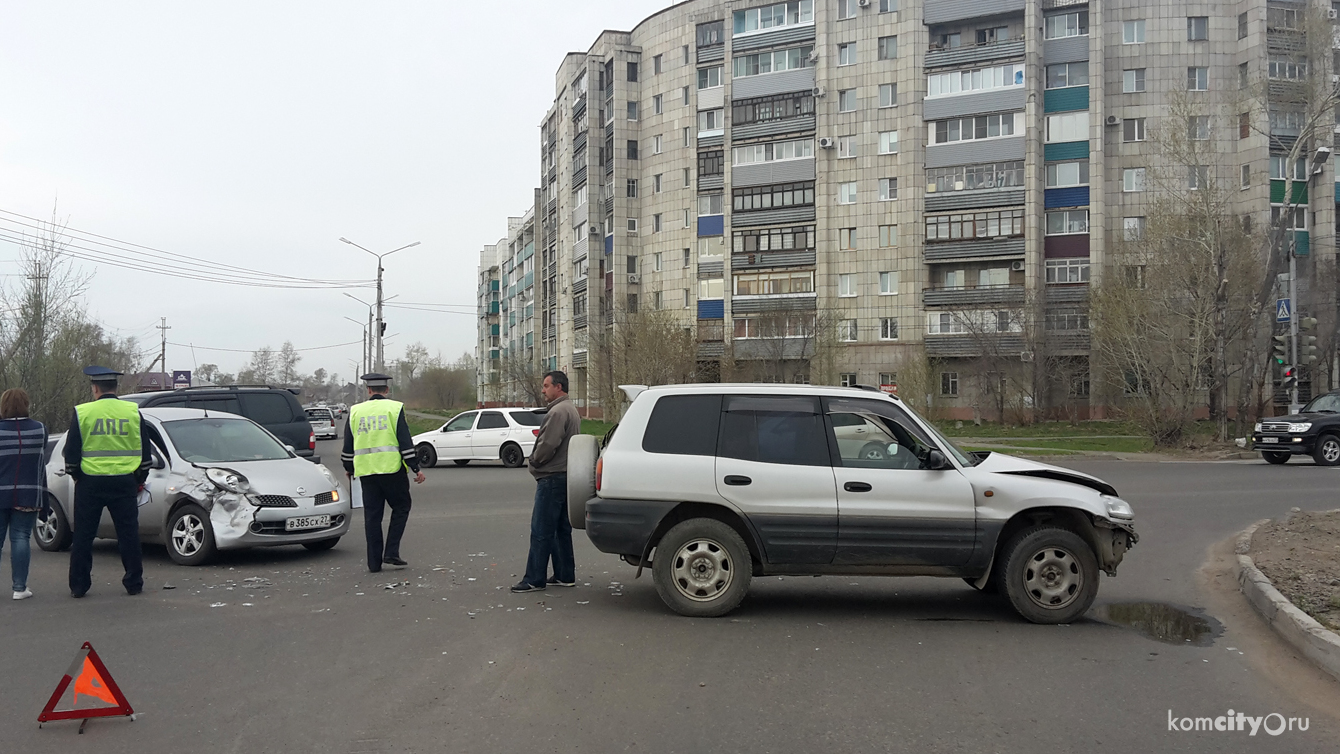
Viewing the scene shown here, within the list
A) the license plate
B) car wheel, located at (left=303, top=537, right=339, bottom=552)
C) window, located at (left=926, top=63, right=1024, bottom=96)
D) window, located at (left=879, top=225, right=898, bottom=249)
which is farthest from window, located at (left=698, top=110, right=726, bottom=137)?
the license plate

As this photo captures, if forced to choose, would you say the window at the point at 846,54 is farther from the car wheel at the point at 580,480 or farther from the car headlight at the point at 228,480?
the car wheel at the point at 580,480

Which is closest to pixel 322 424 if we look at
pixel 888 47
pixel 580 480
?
pixel 888 47

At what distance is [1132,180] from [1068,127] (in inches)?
182

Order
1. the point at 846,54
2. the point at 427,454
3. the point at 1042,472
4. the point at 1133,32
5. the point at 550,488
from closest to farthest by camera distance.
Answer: the point at 1042,472
the point at 550,488
the point at 427,454
the point at 1133,32
the point at 846,54

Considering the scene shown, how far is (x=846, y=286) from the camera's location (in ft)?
191

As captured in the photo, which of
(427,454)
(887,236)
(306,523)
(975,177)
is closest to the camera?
(306,523)

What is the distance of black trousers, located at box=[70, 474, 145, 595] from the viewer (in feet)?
28.6

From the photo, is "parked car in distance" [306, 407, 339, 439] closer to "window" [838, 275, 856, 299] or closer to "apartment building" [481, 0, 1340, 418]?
"apartment building" [481, 0, 1340, 418]

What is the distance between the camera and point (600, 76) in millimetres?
69375

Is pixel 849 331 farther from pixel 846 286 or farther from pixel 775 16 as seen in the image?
pixel 775 16

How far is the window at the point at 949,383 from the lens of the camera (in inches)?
2240

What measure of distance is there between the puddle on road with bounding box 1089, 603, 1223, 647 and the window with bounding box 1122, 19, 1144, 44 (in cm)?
5433

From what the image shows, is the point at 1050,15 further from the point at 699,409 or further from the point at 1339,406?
the point at 699,409

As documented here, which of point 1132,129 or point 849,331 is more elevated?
point 1132,129
